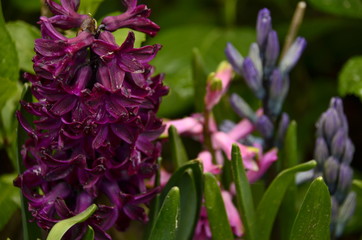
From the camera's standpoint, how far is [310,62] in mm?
1998

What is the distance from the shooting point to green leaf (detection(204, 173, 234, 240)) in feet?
2.88

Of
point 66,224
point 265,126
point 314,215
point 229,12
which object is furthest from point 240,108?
point 229,12

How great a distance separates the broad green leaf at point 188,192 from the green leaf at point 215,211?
0.03 meters

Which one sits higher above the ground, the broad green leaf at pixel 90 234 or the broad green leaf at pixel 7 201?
the broad green leaf at pixel 90 234

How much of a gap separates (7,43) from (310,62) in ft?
3.86

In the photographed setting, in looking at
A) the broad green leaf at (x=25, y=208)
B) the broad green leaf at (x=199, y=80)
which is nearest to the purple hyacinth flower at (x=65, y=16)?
the broad green leaf at (x=25, y=208)

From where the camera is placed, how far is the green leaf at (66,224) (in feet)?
2.46

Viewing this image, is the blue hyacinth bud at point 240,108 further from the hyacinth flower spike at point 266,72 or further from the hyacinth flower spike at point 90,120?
the hyacinth flower spike at point 90,120

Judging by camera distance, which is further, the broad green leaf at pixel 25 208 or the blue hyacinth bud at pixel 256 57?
the blue hyacinth bud at pixel 256 57

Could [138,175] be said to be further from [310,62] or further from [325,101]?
[310,62]

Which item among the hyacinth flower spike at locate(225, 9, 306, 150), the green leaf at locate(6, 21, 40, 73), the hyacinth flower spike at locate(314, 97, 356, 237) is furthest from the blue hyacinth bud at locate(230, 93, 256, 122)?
the green leaf at locate(6, 21, 40, 73)

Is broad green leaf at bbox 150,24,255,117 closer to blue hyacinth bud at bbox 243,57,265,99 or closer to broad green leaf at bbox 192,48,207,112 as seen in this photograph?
broad green leaf at bbox 192,48,207,112

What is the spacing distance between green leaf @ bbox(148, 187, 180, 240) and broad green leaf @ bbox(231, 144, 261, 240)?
10 cm

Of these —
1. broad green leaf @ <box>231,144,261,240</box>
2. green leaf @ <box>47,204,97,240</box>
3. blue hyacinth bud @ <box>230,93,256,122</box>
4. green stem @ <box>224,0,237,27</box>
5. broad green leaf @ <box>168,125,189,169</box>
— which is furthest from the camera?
green stem @ <box>224,0,237,27</box>
